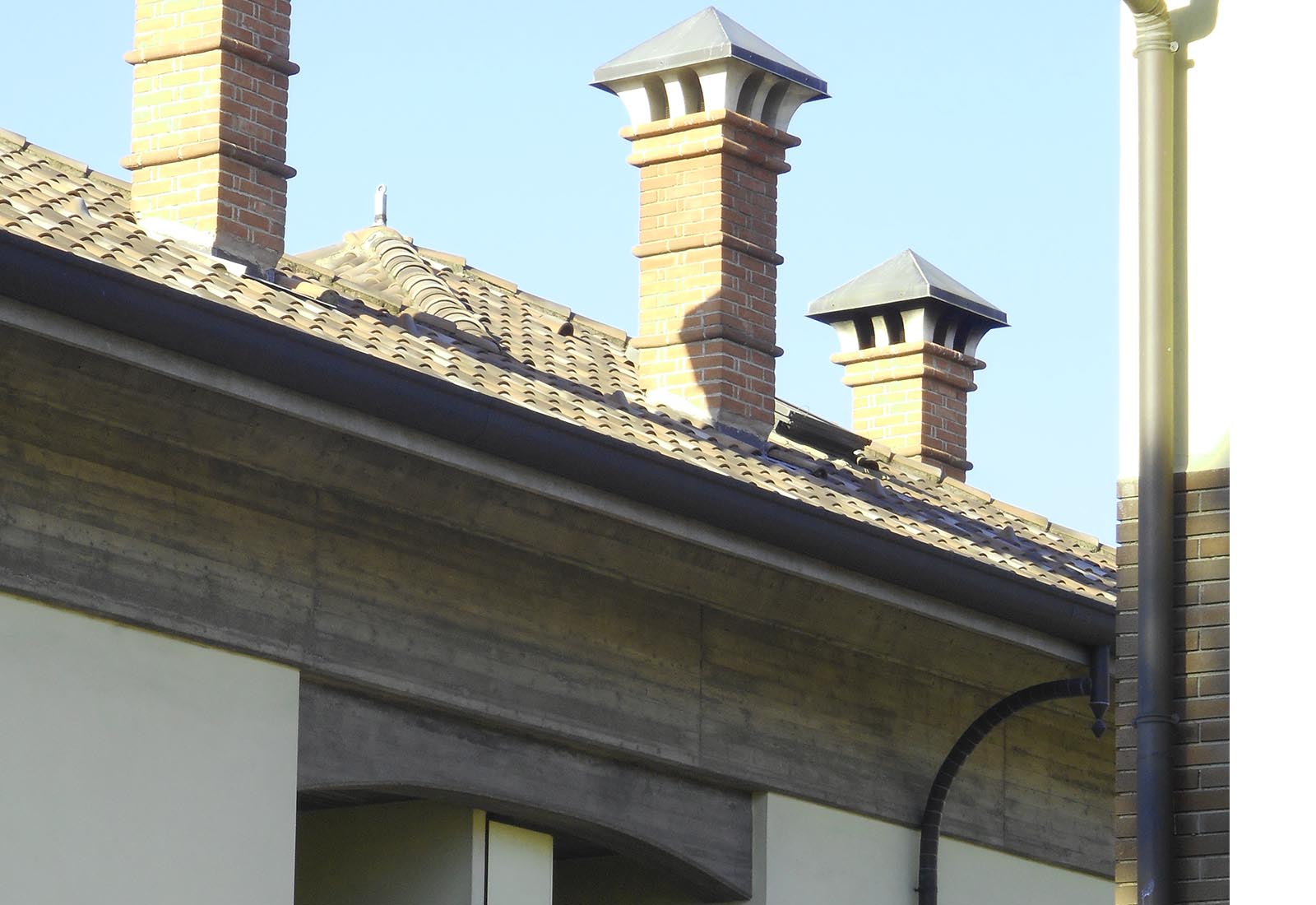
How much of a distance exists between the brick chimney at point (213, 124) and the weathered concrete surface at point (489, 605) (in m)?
2.21

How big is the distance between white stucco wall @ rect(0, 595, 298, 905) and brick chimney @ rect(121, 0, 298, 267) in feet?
9.35

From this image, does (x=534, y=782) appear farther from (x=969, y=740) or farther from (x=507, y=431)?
(x=969, y=740)

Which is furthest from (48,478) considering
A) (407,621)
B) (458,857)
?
(458,857)

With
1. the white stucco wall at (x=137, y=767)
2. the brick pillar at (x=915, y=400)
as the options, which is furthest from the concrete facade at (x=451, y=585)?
the brick pillar at (x=915, y=400)

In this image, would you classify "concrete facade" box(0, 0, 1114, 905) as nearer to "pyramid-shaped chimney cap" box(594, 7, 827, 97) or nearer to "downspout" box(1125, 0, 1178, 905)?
"pyramid-shaped chimney cap" box(594, 7, 827, 97)

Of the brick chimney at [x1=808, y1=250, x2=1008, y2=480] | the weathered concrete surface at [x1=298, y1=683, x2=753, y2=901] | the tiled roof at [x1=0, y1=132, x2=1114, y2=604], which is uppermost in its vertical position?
the brick chimney at [x1=808, y1=250, x2=1008, y2=480]

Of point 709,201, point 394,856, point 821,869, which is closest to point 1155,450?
point 394,856

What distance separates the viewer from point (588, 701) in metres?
11.4

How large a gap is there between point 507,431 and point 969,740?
4079 mm

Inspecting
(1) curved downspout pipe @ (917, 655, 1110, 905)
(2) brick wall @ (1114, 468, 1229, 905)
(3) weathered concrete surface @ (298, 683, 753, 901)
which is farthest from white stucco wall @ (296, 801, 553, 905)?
(2) brick wall @ (1114, 468, 1229, 905)

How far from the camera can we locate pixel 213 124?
1226cm

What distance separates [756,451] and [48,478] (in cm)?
518

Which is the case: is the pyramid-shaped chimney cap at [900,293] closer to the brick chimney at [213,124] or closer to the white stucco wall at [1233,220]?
the brick chimney at [213,124]

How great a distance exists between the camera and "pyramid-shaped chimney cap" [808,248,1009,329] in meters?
19.1
